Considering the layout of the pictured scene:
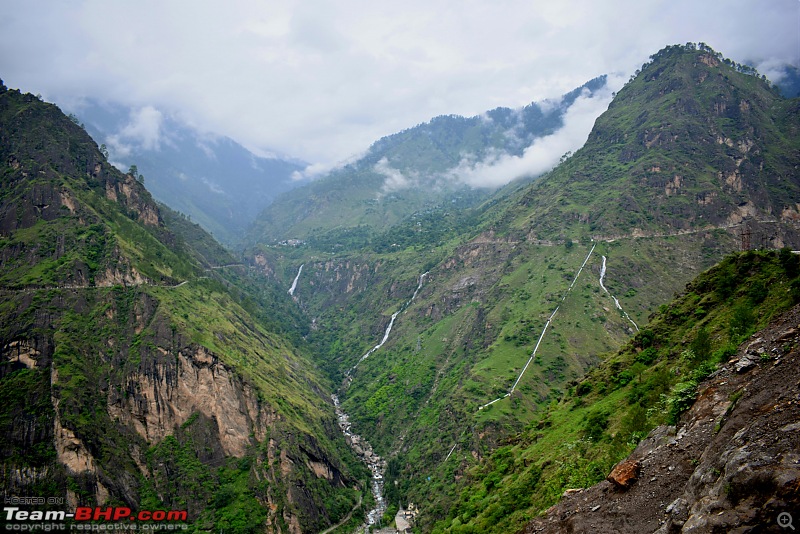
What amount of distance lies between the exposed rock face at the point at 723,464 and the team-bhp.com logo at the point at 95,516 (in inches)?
3596

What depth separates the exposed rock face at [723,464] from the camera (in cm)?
1858

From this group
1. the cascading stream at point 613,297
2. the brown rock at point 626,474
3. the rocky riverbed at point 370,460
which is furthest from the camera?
the cascading stream at point 613,297

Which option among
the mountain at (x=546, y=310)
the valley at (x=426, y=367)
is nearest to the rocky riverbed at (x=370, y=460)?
the valley at (x=426, y=367)

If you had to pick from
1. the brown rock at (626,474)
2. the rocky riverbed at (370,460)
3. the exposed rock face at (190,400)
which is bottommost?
the rocky riverbed at (370,460)

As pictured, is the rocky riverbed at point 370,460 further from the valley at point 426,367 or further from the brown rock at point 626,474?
the brown rock at point 626,474

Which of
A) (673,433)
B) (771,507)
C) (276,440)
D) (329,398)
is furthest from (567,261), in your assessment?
(771,507)

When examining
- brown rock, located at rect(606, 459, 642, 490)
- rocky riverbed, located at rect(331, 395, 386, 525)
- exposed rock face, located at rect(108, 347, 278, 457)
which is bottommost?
rocky riverbed, located at rect(331, 395, 386, 525)

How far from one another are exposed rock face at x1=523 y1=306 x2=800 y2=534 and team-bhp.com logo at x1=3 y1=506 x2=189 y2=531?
9134 cm

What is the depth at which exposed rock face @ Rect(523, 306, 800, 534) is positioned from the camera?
18578mm

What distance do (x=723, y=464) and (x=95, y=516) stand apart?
108146 mm

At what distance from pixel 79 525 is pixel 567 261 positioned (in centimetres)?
14920

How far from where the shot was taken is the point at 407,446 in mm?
138250

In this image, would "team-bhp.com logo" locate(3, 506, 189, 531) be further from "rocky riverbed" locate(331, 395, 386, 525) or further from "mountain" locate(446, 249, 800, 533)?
"mountain" locate(446, 249, 800, 533)

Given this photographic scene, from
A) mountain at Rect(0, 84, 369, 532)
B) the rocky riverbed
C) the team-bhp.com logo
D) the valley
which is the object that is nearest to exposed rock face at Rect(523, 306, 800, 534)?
the valley
